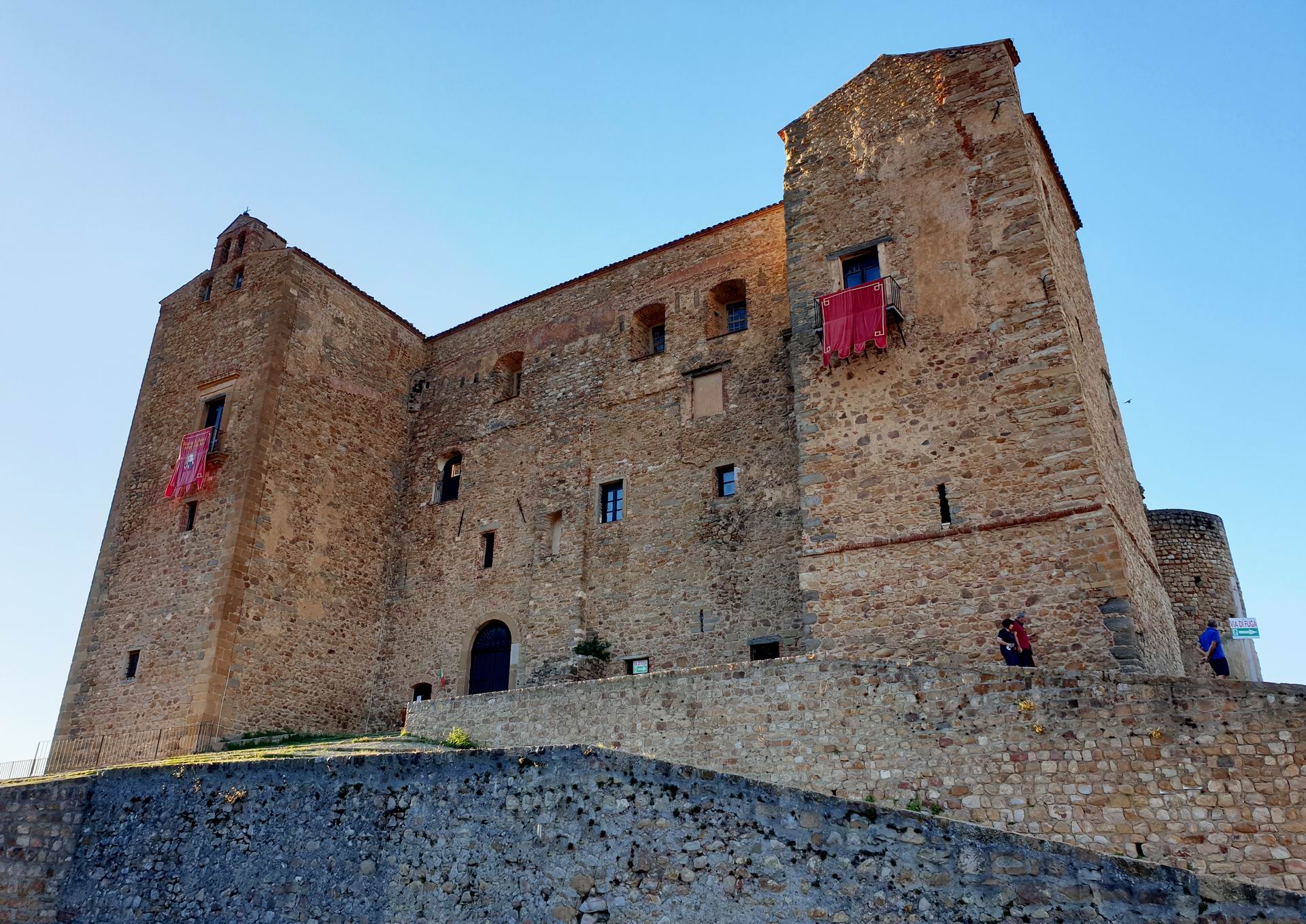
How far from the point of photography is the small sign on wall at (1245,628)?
18.0m

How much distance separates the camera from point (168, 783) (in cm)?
1114

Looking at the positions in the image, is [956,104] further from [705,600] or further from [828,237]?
[705,600]

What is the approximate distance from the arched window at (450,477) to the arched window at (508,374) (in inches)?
74.1

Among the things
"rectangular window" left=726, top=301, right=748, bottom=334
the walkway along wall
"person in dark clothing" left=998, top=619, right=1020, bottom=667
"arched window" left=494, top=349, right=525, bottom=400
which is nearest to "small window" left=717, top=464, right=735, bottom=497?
"rectangular window" left=726, top=301, right=748, bottom=334

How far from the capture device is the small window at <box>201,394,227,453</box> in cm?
2033

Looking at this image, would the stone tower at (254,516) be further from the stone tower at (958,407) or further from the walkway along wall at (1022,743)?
the stone tower at (958,407)

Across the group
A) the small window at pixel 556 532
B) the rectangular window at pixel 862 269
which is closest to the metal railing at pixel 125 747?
the small window at pixel 556 532

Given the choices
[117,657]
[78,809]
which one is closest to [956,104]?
[78,809]

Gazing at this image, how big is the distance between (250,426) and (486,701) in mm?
9717

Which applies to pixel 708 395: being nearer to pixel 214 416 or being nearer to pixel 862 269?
pixel 862 269

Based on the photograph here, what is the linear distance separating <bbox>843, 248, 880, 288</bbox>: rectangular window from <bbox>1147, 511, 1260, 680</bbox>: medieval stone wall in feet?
29.2

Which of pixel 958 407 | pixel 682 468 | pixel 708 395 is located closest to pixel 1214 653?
pixel 958 407

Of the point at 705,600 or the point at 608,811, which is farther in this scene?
the point at 705,600

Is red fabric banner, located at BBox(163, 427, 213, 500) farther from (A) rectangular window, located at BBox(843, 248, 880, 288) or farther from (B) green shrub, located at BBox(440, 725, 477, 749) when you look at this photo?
(A) rectangular window, located at BBox(843, 248, 880, 288)
